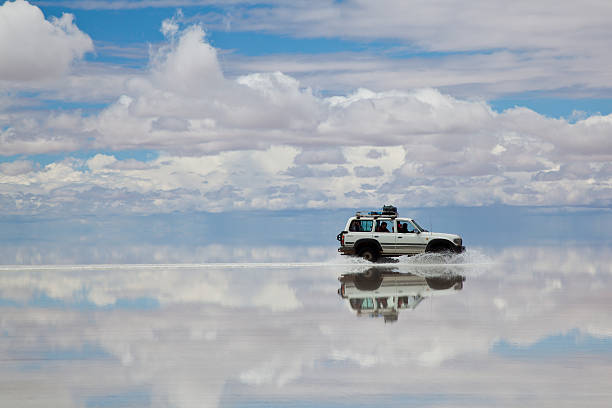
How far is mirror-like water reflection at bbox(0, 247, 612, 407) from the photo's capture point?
30.8 ft

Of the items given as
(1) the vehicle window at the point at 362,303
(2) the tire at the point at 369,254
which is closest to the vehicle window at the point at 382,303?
(1) the vehicle window at the point at 362,303

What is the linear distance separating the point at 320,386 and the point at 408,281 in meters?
14.5

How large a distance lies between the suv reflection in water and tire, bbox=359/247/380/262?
1.70 metres

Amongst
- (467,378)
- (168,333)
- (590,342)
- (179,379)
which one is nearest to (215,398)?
(179,379)

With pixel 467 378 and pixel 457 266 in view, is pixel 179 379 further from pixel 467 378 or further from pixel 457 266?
pixel 457 266

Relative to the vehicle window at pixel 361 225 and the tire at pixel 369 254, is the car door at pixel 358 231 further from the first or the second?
the tire at pixel 369 254

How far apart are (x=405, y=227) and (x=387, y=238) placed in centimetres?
86

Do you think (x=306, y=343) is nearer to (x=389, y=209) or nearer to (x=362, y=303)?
(x=362, y=303)

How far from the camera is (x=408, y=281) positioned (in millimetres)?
23828

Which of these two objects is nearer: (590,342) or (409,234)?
(590,342)

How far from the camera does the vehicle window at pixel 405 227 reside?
30.7 m

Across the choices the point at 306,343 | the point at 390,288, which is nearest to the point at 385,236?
the point at 390,288

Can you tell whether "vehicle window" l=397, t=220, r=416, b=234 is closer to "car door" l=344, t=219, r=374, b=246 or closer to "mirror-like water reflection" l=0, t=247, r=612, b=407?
"car door" l=344, t=219, r=374, b=246

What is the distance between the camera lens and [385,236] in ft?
100
